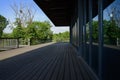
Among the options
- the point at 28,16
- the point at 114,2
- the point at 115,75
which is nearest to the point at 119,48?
→ the point at 115,75

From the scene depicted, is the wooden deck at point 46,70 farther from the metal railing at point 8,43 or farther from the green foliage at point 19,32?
the green foliage at point 19,32

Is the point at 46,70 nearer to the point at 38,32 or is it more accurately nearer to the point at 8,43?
the point at 8,43

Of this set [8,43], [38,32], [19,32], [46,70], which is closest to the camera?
[46,70]

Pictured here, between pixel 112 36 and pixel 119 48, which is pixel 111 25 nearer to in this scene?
pixel 112 36

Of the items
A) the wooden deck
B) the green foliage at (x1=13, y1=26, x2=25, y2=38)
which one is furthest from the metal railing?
the green foliage at (x1=13, y1=26, x2=25, y2=38)

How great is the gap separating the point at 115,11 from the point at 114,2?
165mm

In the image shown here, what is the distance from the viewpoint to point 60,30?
241 ft

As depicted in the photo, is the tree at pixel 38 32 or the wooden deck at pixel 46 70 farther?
the tree at pixel 38 32

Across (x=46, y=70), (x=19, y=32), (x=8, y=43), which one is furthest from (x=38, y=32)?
(x=46, y=70)

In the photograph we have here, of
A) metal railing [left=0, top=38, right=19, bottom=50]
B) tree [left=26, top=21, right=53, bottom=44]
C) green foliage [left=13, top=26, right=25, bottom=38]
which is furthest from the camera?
tree [left=26, top=21, right=53, bottom=44]

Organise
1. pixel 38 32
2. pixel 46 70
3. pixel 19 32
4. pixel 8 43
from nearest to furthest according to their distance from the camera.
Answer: pixel 46 70 → pixel 8 43 → pixel 19 32 → pixel 38 32

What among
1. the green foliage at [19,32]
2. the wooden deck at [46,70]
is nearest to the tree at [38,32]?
the green foliage at [19,32]

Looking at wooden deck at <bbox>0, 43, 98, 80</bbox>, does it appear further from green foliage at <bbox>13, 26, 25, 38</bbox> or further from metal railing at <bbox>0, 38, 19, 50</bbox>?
green foliage at <bbox>13, 26, 25, 38</bbox>

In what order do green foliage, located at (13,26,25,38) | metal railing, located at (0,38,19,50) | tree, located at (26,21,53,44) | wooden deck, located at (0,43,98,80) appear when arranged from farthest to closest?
1. tree, located at (26,21,53,44)
2. green foliage, located at (13,26,25,38)
3. metal railing, located at (0,38,19,50)
4. wooden deck, located at (0,43,98,80)
